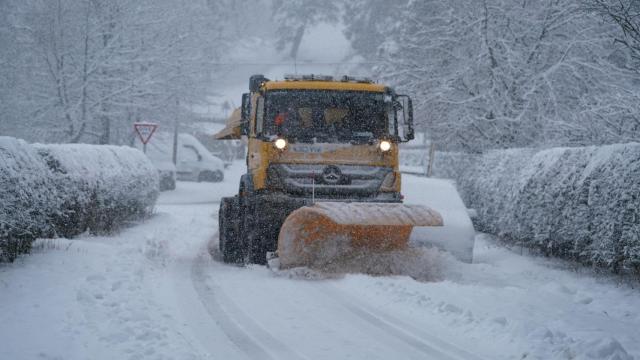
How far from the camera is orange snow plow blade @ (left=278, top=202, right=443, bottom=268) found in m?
7.04

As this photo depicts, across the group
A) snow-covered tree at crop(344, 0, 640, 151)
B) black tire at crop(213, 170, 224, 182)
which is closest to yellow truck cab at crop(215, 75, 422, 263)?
snow-covered tree at crop(344, 0, 640, 151)

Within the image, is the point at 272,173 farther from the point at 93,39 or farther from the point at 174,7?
the point at 174,7

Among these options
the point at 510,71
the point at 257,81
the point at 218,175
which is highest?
the point at 510,71

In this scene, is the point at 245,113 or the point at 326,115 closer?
the point at 326,115

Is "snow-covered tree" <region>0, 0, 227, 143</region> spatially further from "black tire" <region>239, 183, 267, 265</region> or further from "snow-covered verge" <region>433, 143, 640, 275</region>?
"black tire" <region>239, 183, 267, 265</region>

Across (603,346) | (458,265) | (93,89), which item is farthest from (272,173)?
(93,89)

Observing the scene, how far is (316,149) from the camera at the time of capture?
8.50 m

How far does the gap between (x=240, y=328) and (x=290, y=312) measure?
0.68 m

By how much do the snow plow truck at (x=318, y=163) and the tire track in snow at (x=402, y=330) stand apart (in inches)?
38.7

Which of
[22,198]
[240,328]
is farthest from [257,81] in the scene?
[240,328]

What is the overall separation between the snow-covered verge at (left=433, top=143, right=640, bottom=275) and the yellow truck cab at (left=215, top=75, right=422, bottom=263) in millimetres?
2612

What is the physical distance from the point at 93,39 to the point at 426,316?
1977cm

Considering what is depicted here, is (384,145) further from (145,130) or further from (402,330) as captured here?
(145,130)

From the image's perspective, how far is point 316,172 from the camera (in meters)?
8.45
